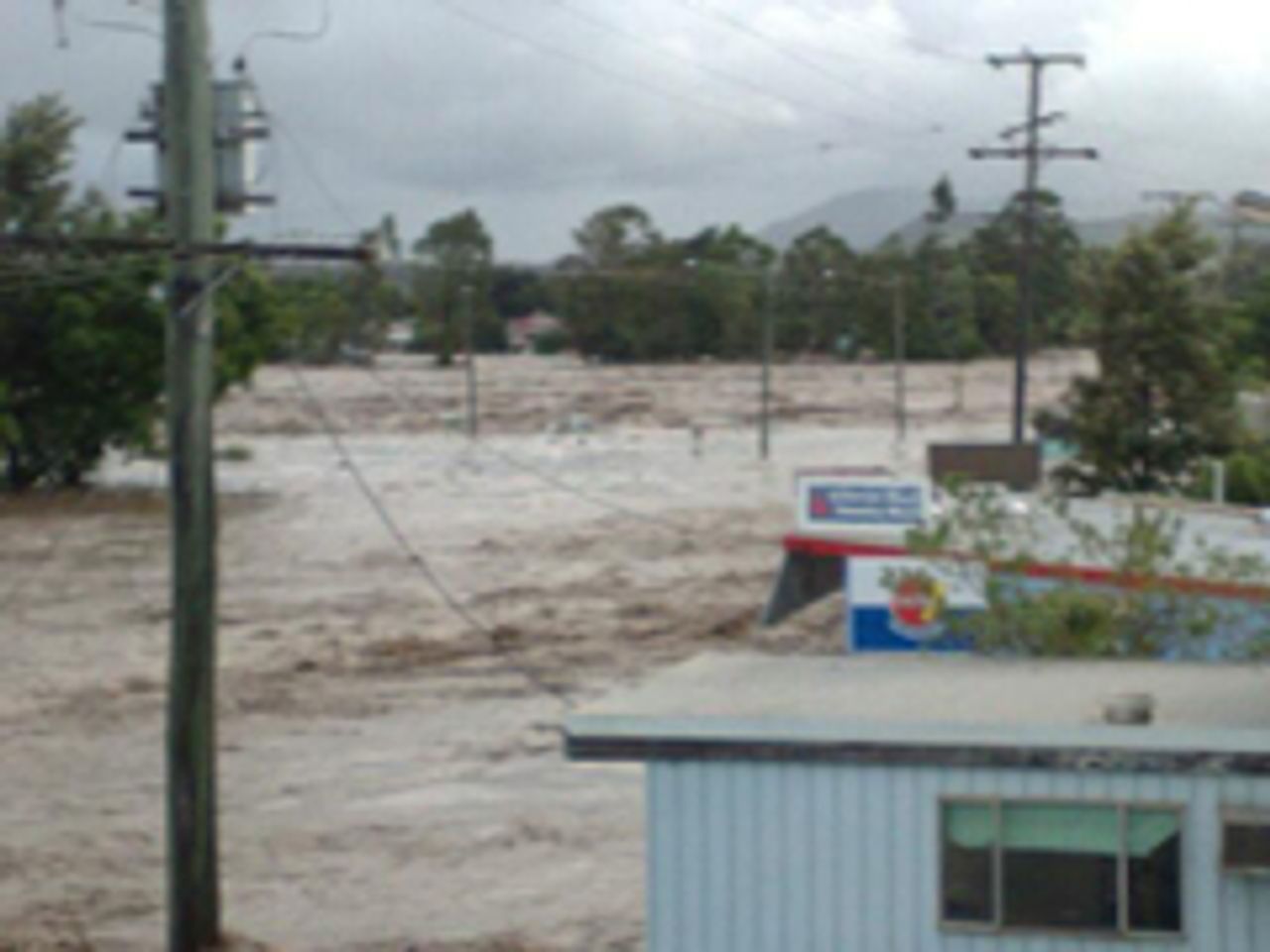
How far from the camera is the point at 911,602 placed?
74.3ft

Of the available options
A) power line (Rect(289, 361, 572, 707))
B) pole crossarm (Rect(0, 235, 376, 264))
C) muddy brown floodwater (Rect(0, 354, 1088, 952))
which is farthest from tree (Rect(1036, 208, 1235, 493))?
pole crossarm (Rect(0, 235, 376, 264))

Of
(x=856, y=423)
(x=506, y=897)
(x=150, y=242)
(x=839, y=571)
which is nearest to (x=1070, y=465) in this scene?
(x=839, y=571)

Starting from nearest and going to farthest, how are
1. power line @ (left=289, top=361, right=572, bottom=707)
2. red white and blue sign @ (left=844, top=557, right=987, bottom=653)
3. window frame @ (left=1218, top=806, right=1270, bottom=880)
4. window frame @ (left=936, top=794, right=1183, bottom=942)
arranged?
1. window frame @ (left=1218, top=806, right=1270, bottom=880)
2. window frame @ (left=936, top=794, right=1183, bottom=942)
3. red white and blue sign @ (left=844, top=557, right=987, bottom=653)
4. power line @ (left=289, top=361, right=572, bottom=707)

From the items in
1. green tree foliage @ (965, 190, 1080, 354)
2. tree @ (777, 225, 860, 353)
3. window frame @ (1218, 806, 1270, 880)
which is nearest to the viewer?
window frame @ (1218, 806, 1270, 880)

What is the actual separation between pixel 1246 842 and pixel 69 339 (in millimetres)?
53897

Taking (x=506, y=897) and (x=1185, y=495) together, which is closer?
(x=506, y=897)

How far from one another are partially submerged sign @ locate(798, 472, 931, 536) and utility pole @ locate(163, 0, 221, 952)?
14.9m

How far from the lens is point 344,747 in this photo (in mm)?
27938

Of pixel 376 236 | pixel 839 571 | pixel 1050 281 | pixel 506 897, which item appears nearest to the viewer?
pixel 376 236

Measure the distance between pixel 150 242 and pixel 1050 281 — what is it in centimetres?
13525

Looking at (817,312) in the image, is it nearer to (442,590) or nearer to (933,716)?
(442,590)

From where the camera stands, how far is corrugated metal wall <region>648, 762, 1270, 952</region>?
9844 millimetres

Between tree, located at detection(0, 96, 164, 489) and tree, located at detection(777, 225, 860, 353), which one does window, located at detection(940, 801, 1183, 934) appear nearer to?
tree, located at detection(0, 96, 164, 489)

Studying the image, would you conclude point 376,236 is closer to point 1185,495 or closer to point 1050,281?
point 1185,495
